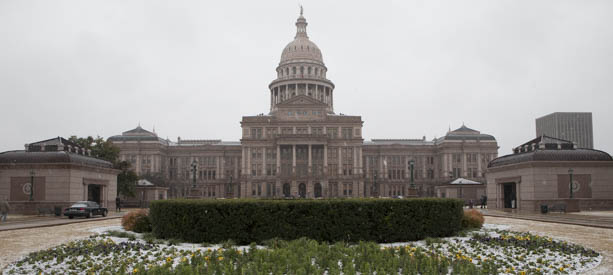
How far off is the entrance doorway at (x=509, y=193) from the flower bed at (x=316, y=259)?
35.8 m

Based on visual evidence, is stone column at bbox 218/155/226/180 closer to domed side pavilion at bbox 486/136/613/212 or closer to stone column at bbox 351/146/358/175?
stone column at bbox 351/146/358/175

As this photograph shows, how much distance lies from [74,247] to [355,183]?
94474 mm

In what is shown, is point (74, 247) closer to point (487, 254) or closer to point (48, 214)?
point (487, 254)

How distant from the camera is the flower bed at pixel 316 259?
1306cm

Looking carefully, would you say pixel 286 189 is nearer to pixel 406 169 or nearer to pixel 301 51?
pixel 406 169

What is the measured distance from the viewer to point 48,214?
141ft

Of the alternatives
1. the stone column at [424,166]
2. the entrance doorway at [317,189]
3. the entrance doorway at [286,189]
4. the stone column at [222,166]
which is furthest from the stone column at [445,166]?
the stone column at [222,166]


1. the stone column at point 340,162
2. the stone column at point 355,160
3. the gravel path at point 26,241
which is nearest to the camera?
the gravel path at point 26,241

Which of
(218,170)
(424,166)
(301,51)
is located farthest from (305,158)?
(301,51)

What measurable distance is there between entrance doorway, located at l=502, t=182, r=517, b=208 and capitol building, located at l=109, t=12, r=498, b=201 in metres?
54.6

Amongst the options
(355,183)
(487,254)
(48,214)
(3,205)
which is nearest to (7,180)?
(48,214)

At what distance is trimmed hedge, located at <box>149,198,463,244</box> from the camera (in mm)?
18297

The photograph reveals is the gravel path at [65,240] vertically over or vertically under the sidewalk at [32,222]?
over

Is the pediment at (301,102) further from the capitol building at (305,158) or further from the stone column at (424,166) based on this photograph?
the stone column at (424,166)
